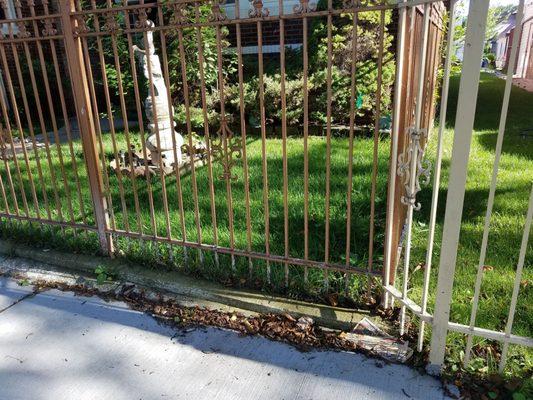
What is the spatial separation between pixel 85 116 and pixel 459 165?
253cm

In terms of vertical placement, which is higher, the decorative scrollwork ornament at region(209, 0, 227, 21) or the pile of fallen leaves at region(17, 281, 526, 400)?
the decorative scrollwork ornament at region(209, 0, 227, 21)

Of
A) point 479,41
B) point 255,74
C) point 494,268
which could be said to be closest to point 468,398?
point 494,268

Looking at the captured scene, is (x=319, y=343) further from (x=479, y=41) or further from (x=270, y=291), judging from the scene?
(x=479, y=41)

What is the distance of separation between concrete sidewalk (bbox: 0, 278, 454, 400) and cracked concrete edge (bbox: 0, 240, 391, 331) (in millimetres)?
246

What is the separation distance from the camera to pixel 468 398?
2111 mm

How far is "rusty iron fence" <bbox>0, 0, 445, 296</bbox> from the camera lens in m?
2.52

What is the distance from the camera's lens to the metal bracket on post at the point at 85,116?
3.00m

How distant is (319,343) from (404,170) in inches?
43.6

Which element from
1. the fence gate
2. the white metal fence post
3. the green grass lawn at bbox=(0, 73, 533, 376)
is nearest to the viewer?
the white metal fence post

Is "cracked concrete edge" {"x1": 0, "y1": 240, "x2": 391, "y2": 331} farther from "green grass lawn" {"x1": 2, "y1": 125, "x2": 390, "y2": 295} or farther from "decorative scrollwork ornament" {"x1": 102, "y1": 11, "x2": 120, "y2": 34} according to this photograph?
"decorative scrollwork ornament" {"x1": 102, "y1": 11, "x2": 120, "y2": 34}

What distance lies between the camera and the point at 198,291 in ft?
9.98

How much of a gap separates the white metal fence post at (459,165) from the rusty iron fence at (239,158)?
292mm

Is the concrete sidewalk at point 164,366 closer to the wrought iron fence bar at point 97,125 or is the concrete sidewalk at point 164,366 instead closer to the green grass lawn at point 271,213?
the green grass lawn at point 271,213

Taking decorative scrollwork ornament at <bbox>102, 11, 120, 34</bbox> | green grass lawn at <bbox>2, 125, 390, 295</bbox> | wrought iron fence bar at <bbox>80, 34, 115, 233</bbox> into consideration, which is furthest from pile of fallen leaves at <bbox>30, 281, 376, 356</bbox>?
decorative scrollwork ornament at <bbox>102, 11, 120, 34</bbox>
